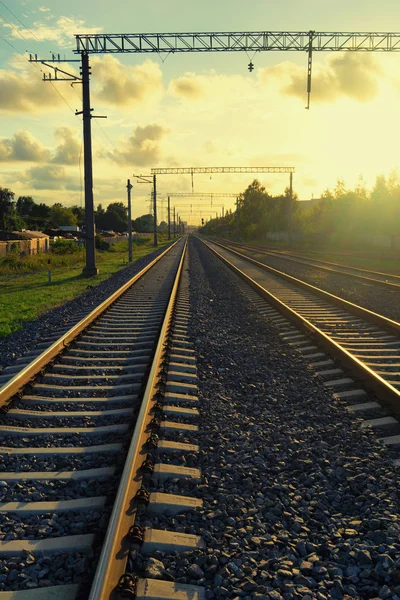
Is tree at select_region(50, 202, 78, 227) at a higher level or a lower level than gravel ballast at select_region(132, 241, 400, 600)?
higher

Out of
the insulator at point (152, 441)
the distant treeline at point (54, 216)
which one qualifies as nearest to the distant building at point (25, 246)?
the insulator at point (152, 441)

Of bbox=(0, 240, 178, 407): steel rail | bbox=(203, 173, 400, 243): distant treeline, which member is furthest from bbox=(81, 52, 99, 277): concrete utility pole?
bbox=(203, 173, 400, 243): distant treeline

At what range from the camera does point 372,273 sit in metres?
23.7

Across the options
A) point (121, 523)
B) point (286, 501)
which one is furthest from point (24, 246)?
point (121, 523)

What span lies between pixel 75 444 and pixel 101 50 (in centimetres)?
2187

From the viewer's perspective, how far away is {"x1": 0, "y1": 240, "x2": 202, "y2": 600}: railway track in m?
3.02

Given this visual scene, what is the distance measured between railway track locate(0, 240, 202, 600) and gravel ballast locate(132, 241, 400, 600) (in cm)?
18

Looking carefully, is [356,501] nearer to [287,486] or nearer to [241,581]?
[287,486]

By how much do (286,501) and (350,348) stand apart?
17.3 ft

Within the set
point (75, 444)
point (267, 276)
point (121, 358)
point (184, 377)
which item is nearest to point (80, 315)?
point (121, 358)

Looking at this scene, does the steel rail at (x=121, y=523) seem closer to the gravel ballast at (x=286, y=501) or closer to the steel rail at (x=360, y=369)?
the gravel ballast at (x=286, y=501)

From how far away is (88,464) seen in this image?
175 inches

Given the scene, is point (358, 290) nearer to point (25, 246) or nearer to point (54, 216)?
point (25, 246)

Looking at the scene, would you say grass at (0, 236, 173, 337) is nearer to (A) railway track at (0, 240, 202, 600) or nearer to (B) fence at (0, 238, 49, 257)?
(B) fence at (0, 238, 49, 257)
